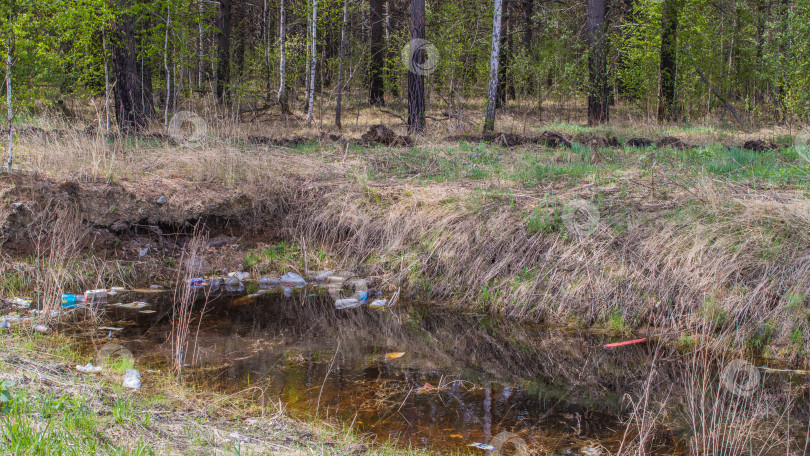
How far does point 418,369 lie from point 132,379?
2024 millimetres

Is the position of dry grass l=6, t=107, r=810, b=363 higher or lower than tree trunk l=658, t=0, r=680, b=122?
lower

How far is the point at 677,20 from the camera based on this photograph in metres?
14.2

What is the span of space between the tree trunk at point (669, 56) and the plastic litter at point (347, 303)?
1034cm

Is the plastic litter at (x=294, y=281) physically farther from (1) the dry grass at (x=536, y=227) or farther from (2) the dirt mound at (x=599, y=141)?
(2) the dirt mound at (x=599, y=141)

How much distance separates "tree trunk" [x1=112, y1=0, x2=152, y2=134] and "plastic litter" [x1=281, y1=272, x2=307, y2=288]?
4.75 metres

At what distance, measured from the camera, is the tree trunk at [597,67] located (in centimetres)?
1423

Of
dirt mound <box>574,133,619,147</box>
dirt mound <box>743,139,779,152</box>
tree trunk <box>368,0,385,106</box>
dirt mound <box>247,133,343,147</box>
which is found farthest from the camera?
tree trunk <box>368,0,385,106</box>

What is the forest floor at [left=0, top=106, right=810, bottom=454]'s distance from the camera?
3721 mm

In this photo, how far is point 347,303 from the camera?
6.27 m

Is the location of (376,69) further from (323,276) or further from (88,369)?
(88,369)

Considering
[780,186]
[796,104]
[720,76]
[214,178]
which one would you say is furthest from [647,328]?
[720,76]

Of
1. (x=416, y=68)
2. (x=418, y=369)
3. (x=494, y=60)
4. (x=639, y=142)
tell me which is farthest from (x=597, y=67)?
(x=418, y=369)

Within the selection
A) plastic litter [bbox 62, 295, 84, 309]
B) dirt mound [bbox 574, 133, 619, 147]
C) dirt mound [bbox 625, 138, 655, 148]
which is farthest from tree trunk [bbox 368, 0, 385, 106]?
plastic litter [bbox 62, 295, 84, 309]

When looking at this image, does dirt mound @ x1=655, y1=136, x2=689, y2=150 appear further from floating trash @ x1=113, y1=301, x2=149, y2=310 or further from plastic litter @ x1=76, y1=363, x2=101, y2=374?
plastic litter @ x1=76, y1=363, x2=101, y2=374
